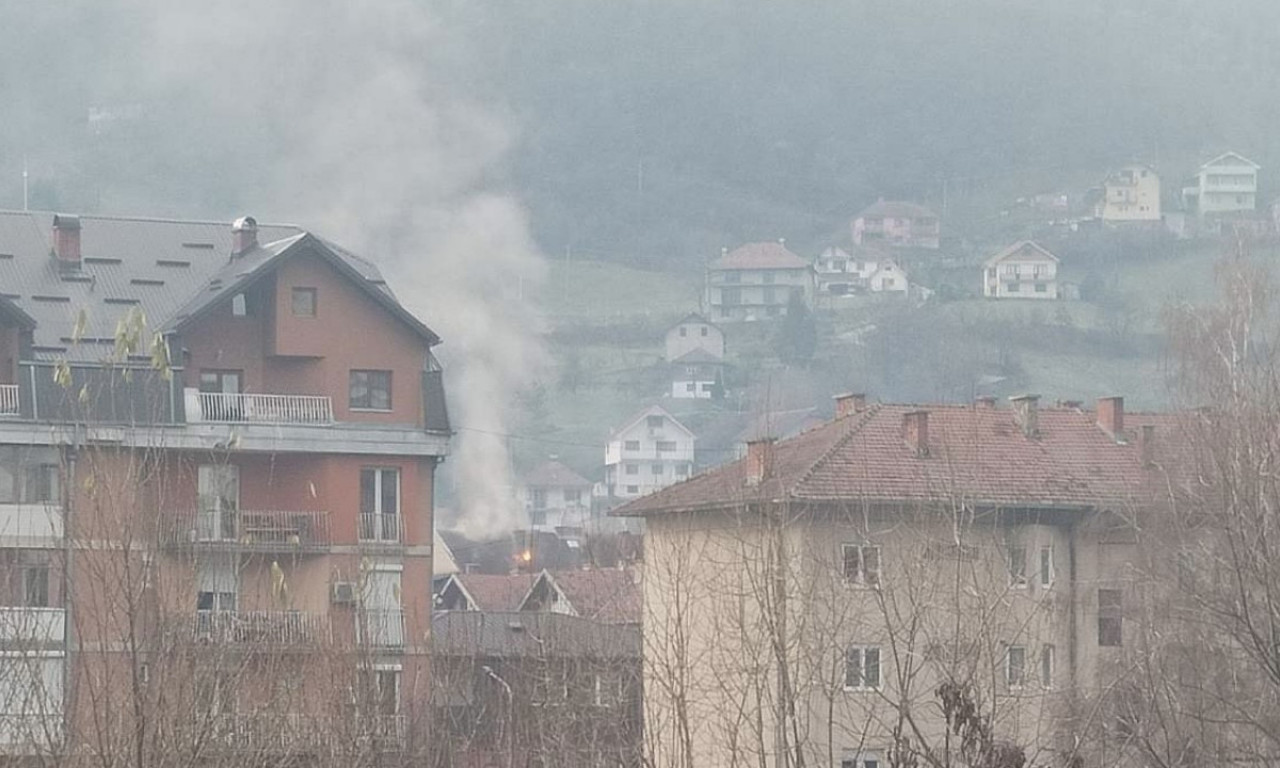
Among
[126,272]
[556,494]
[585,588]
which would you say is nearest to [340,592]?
[126,272]

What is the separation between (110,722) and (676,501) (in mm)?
Answer: 34440

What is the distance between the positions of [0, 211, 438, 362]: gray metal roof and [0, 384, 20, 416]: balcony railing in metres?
2.80

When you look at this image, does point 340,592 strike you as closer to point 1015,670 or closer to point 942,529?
point 942,529

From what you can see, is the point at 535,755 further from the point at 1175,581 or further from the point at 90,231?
the point at 90,231

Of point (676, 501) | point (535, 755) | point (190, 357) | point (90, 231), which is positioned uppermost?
point (90, 231)

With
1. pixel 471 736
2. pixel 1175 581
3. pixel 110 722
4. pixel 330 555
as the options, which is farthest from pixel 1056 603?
pixel 110 722

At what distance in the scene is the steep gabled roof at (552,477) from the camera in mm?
187250

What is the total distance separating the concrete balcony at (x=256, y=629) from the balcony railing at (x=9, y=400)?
15001mm

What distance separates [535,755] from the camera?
34688 mm

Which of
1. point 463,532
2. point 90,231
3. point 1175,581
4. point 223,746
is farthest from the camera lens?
point 463,532

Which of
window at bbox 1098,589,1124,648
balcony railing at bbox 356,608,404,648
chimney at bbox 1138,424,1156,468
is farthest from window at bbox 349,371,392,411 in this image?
chimney at bbox 1138,424,1156,468

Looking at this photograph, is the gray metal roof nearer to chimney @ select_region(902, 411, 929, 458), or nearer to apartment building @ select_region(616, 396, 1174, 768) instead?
apartment building @ select_region(616, 396, 1174, 768)

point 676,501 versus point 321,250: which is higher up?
point 321,250

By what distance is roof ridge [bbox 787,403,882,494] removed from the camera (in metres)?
51.7
